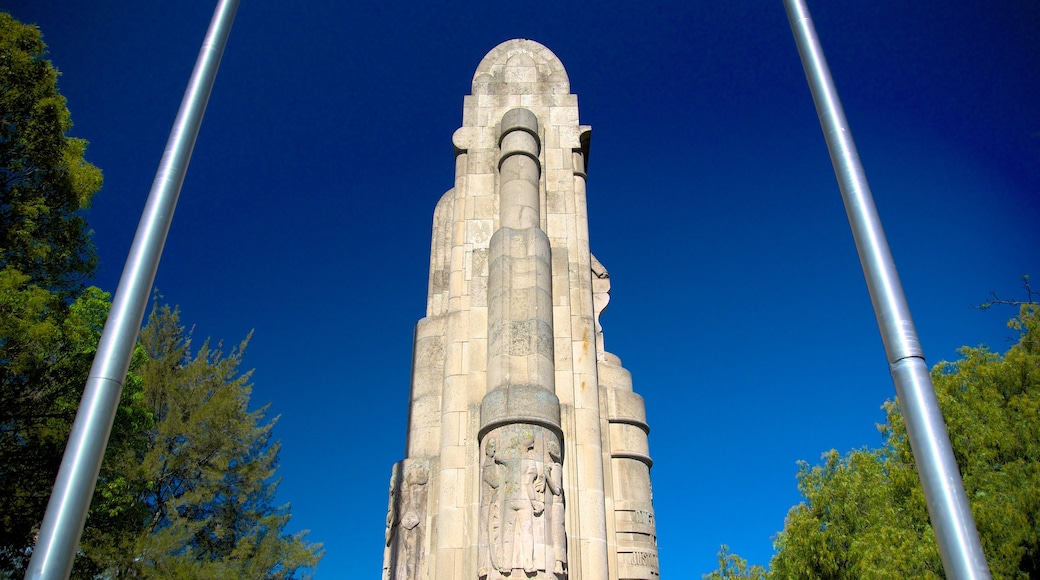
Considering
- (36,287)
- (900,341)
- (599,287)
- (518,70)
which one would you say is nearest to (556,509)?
(900,341)

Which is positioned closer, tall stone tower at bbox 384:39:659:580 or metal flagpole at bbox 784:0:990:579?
metal flagpole at bbox 784:0:990:579

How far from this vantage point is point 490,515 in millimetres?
9094

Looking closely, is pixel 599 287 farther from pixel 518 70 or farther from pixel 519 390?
pixel 518 70

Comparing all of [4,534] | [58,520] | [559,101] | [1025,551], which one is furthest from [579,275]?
[4,534]

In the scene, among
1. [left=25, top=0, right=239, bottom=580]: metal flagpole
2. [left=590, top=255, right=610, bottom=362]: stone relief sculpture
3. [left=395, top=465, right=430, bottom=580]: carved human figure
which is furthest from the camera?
[left=590, top=255, right=610, bottom=362]: stone relief sculpture

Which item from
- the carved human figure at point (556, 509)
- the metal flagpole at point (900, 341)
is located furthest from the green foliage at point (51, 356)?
the metal flagpole at point (900, 341)

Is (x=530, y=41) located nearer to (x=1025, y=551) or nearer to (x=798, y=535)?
(x=1025, y=551)

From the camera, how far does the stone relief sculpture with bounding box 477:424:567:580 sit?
873cm

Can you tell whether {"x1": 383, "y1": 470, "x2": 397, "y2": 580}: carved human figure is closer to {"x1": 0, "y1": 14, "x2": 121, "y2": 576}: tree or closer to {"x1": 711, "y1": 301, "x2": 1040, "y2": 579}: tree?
{"x1": 0, "y1": 14, "x2": 121, "y2": 576}: tree

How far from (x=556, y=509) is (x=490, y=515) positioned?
806 millimetres

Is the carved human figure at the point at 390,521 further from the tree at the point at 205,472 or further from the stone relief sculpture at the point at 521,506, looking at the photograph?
the tree at the point at 205,472

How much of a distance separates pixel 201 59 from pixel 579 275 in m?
6.42

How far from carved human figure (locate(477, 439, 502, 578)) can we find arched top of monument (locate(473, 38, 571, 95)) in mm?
7236

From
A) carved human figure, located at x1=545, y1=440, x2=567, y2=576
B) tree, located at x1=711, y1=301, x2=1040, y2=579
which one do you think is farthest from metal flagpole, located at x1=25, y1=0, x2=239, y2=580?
tree, located at x1=711, y1=301, x2=1040, y2=579
